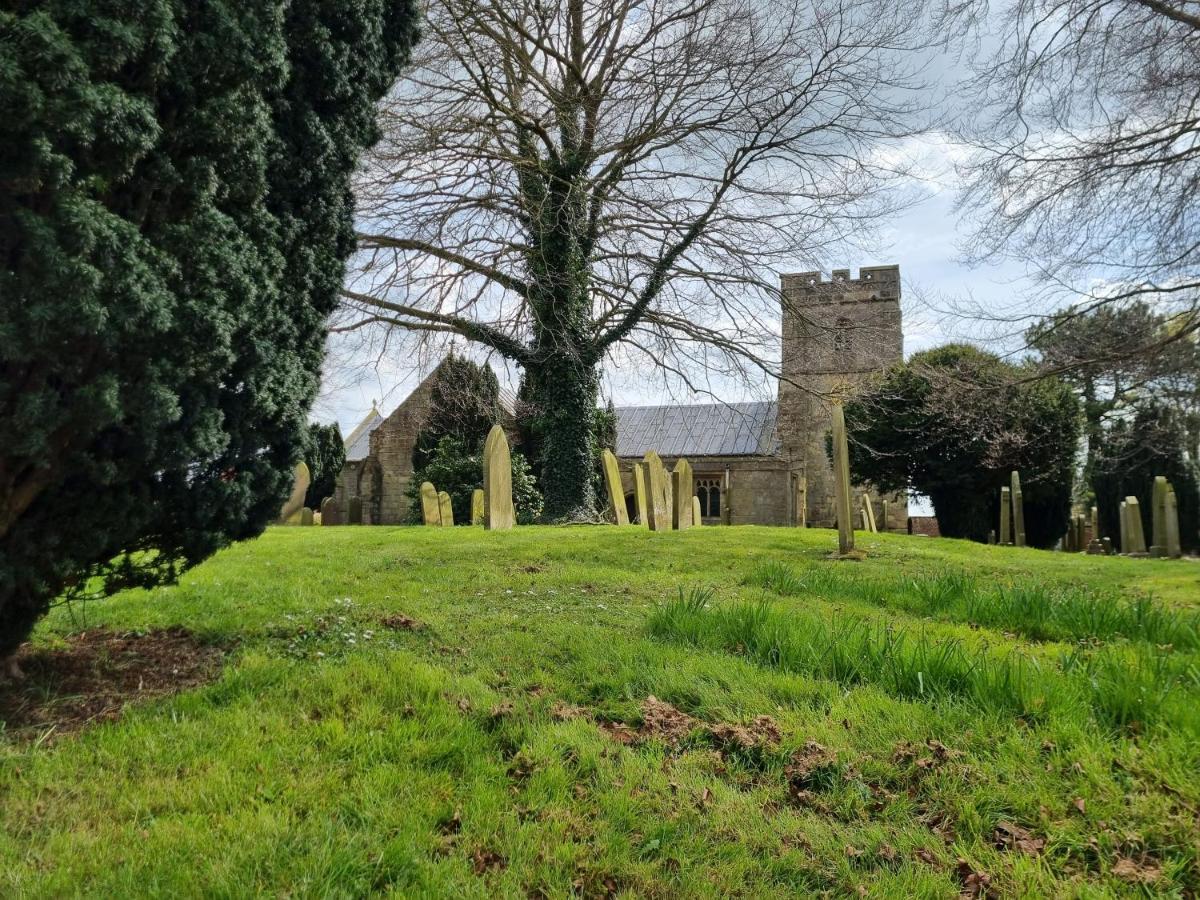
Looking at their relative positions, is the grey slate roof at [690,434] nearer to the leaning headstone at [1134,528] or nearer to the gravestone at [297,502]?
the leaning headstone at [1134,528]

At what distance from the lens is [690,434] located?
33875mm

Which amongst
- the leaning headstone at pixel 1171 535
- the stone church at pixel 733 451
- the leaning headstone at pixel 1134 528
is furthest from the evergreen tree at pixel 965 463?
the leaning headstone at pixel 1171 535

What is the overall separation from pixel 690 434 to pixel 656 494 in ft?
73.2

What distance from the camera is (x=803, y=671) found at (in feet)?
12.1

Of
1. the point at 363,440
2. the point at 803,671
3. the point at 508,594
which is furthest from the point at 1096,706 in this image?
the point at 363,440

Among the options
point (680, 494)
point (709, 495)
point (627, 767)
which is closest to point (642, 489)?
point (680, 494)

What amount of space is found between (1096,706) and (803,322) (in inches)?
385

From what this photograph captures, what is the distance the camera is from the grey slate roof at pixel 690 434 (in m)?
32.7

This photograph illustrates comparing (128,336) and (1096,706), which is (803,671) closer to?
(1096,706)

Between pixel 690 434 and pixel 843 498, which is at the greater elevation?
pixel 690 434

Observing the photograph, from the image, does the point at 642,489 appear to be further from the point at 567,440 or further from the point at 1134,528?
the point at 1134,528

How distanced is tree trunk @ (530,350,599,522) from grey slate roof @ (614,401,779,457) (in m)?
17.5

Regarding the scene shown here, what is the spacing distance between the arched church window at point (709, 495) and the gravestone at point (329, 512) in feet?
50.5

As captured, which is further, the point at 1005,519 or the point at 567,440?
the point at 1005,519
